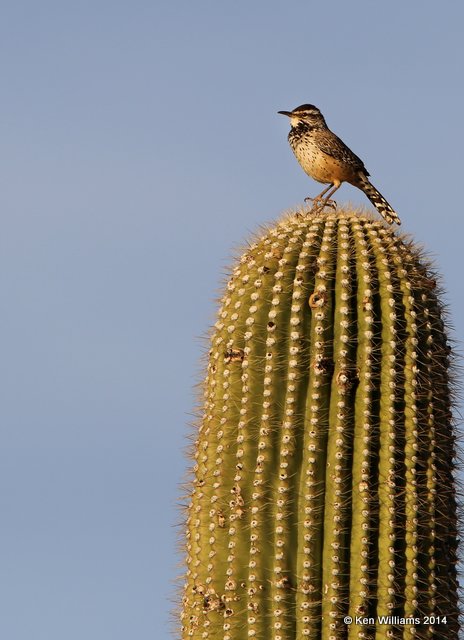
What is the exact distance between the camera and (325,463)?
6523 mm

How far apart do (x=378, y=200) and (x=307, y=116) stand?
1498mm

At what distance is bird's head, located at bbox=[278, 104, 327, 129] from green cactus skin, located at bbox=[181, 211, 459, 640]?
15.4 ft

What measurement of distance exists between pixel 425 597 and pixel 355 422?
967 millimetres

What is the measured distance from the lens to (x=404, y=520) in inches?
254

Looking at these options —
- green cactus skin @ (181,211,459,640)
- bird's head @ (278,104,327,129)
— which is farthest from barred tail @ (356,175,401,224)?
green cactus skin @ (181,211,459,640)

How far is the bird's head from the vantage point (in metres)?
11.7

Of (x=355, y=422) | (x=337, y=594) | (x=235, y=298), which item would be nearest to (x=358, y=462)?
(x=355, y=422)

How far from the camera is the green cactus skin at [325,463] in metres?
6.39

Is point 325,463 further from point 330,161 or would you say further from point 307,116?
point 307,116

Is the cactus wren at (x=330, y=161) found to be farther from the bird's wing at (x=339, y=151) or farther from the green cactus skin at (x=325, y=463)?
the green cactus skin at (x=325, y=463)

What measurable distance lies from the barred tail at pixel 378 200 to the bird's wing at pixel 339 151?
0.13m

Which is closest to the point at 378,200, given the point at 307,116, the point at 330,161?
the point at 330,161

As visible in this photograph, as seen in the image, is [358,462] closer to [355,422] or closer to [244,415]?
[355,422]

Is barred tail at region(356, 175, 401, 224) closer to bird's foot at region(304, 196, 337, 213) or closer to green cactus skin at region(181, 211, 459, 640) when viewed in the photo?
bird's foot at region(304, 196, 337, 213)
